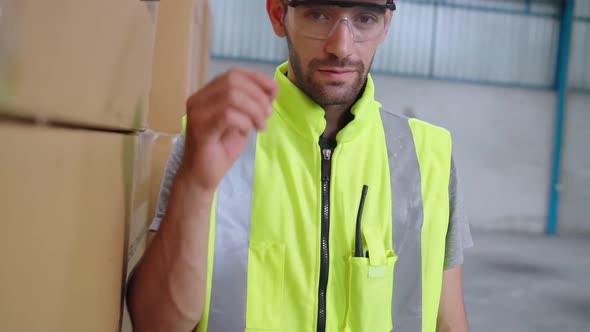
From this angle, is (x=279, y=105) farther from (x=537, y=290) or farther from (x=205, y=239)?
(x=537, y=290)

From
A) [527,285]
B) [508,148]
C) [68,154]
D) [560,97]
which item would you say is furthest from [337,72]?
[560,97]

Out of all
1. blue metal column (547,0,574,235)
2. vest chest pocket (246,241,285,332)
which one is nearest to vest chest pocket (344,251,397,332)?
vest chest pocket (246,241,285,332)

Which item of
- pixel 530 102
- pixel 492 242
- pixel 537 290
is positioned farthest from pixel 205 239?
pixel 530 102

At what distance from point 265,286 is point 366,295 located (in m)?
0.17

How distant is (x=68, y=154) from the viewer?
448 mm

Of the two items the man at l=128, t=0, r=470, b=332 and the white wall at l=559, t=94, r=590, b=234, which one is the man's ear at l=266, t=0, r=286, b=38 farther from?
the white wall at l=559, t=94, r=590, b=234

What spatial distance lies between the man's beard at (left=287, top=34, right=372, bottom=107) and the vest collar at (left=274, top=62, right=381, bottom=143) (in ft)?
0.05

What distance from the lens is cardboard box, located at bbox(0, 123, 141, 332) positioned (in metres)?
0.35

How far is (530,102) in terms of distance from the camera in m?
7.66

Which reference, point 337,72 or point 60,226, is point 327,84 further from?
point 60,226

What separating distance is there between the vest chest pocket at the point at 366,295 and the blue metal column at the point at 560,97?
7526mm

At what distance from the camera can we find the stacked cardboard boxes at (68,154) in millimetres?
338

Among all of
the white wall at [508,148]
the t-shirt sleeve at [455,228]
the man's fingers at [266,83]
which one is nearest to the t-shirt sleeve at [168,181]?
Result: the man's fingers at [266,83]

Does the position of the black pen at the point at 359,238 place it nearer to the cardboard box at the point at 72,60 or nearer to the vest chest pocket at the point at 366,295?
the vest chest pocket at the point at 366,295
